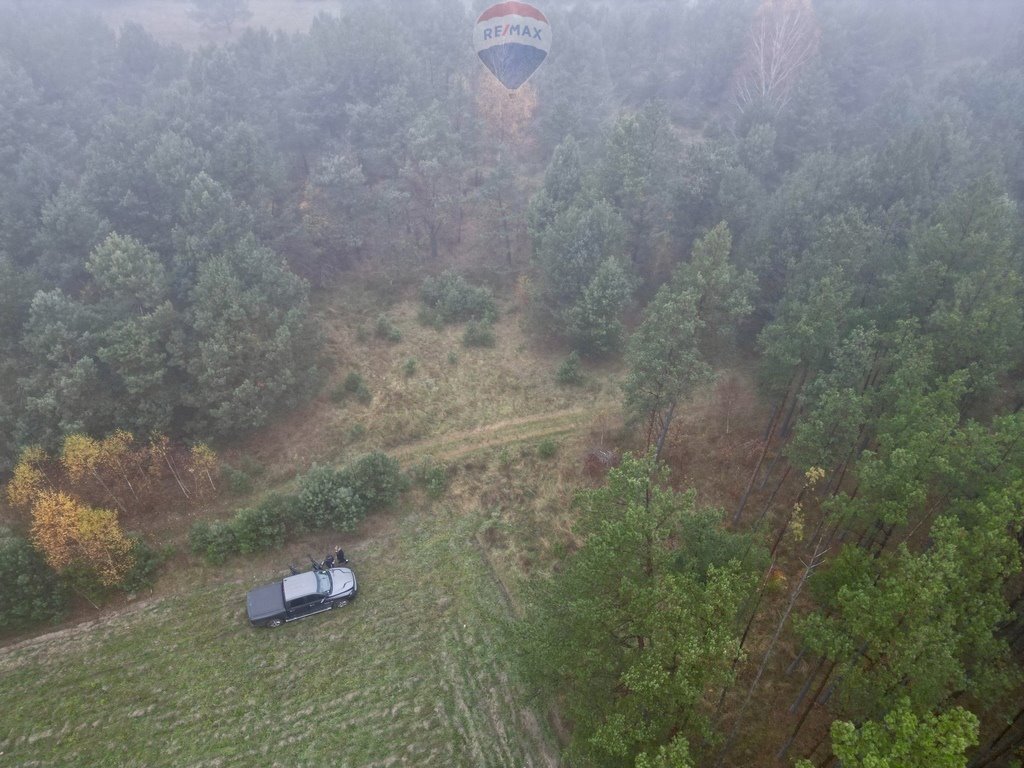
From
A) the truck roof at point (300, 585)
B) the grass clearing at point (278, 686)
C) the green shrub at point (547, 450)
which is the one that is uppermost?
the green shrub at point (547, 450)

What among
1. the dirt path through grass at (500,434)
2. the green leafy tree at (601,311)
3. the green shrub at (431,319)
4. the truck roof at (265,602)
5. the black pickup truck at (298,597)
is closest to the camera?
the truck roof at (265,602)

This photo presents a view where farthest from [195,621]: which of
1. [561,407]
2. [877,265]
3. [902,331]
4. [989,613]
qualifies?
[877,265]

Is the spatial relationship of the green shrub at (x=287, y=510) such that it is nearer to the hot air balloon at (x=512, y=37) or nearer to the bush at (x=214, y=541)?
the bush at (x=214, y=541)

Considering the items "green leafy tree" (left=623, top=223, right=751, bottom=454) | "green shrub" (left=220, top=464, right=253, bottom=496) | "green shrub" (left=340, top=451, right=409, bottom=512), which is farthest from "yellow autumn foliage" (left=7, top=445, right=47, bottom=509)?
"green leafy tree" (left=623, top=223, right=751, bottom=454)

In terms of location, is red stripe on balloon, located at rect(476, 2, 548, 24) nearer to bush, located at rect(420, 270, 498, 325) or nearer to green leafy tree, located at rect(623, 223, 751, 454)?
bush, located at rect(420, 270, 498, 325)

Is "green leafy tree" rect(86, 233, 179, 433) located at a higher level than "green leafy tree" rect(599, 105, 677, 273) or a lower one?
lower

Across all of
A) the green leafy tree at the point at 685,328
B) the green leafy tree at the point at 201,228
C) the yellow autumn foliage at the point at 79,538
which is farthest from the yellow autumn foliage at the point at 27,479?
the green leafy tree at the point at 685,328
